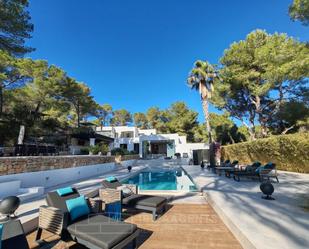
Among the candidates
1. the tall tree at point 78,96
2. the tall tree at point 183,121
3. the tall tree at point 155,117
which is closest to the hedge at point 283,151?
the tall tree at point 78,96

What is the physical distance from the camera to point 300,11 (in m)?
9.27

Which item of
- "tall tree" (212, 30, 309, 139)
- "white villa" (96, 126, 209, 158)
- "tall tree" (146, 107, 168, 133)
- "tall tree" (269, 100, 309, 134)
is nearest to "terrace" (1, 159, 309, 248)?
"tall tree" (212, 30, 309, 139)

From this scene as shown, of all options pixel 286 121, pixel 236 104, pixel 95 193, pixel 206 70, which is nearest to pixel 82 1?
pixel 206 70

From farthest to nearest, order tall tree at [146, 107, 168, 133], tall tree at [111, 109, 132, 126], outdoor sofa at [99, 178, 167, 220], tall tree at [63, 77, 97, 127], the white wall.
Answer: tall tree at [111, 109, 132, 126], tall tree at [146, 107, 168, 133], tall tree at [63, 77, 97, 127], the white wall, outdoor sofa at [99, 178, 167, 220]

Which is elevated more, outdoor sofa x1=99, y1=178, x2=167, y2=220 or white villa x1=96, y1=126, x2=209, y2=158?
white villa x1=96, y1=126, x2=209, y2=158

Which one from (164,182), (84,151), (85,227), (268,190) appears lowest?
(164,182)

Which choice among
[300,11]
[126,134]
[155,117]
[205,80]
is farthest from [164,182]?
[155,117]

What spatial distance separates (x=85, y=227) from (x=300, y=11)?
1250cm

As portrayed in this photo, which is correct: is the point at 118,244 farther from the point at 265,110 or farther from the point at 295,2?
the point at 265,110

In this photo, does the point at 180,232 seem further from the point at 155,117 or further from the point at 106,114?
the point at 106,114

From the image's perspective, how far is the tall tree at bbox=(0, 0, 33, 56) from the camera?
32.4 ft

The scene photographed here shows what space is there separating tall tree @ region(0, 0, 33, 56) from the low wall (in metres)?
7.39

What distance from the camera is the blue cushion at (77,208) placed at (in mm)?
3313

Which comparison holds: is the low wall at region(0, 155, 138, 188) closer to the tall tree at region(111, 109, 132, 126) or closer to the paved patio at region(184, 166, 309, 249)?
the paved patio at region(184, 166, 309, 249)
